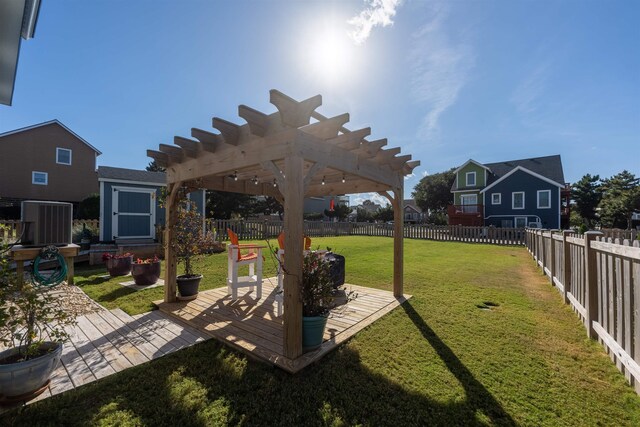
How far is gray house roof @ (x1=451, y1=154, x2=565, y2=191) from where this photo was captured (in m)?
19.8

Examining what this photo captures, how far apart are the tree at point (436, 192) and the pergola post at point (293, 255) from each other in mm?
38341

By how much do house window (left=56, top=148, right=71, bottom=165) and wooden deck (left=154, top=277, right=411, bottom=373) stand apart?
19748mm

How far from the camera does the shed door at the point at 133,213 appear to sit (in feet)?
32.8

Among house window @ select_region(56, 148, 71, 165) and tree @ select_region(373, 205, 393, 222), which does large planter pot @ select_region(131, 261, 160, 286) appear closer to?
house window @ select_region(56, 148, 71, 165)

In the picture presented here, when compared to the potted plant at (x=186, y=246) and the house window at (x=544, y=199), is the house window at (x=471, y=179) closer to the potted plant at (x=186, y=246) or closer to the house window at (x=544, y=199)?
the house window at (x=544, y=199)

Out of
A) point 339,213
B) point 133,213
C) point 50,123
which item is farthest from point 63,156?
point 339,213

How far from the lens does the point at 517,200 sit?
67.6ft

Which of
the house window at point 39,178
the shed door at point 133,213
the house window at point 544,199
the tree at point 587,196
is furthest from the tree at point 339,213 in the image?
the house window at point 39,178

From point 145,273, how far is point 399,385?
5502 mm

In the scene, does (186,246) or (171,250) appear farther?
(186,246)

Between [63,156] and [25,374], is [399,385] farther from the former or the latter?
[63,156]

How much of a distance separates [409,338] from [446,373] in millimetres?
736

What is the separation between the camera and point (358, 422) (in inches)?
77.8

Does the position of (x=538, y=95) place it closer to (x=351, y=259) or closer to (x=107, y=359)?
(x=351, y=259)
